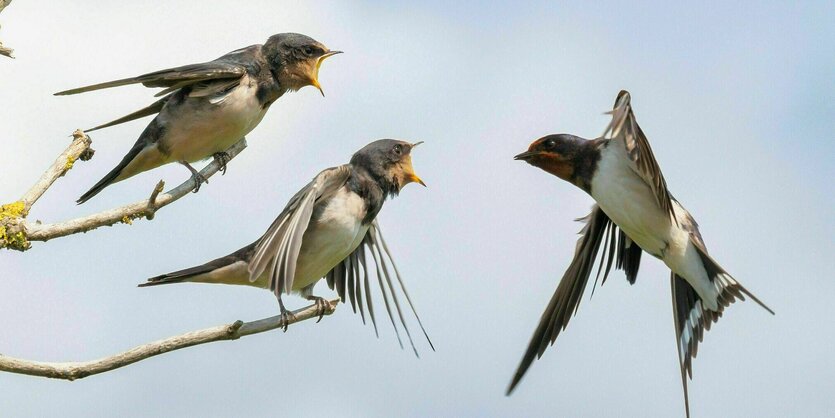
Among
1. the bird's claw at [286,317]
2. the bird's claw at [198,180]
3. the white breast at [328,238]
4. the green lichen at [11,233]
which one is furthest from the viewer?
the bird's claw at [198,180]

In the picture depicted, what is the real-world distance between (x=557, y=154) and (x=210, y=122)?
226 centimetres

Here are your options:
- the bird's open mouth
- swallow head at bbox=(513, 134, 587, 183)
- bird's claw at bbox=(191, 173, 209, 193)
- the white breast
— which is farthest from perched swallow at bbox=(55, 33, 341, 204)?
swallow head at bbox=(513, 134, 587, 183)

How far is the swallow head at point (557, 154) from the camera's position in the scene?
7.55 meters

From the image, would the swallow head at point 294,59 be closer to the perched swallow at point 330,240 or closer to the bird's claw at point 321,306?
the perched swallow at point 330,240

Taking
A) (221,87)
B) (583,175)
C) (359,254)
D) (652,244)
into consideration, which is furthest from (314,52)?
(652,244)

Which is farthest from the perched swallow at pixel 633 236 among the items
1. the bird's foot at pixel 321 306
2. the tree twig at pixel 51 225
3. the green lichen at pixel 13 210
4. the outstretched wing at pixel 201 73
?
the green lichen at pixel 13 210

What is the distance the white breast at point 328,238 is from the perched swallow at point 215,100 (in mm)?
1251

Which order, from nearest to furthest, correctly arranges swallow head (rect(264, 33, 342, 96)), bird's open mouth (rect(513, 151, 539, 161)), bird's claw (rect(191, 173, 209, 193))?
bird's claw (rect(191, 173, 209, 193)) → bird's open mouth (rect(513, 151, 539, 161)) → swallow head (rect(264, 33, 342, 96))

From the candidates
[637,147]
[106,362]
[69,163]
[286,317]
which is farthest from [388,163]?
[106,362]

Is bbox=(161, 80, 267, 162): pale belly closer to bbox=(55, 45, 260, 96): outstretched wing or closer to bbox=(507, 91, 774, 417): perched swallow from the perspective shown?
bbox=(55, 45, 260, 96): outstretched wing

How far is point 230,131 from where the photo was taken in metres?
7.96

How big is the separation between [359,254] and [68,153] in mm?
2084

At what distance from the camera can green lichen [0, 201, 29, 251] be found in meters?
6.02

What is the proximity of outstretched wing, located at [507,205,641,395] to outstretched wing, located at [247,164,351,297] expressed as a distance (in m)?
1.84
